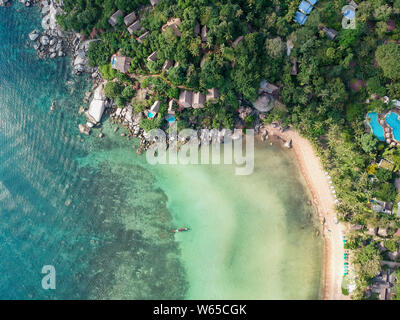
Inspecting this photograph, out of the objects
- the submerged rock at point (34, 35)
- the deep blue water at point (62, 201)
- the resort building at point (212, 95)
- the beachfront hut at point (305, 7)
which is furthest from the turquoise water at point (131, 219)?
the beachfront hut at point (305, 7)

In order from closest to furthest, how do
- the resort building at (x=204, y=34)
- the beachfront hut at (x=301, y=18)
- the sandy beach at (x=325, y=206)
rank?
1. the resort building at (x=204, y=34)
2. the beachfront hut at (x=301, y=18)
3. the sandy beach at (x=325, y=206)

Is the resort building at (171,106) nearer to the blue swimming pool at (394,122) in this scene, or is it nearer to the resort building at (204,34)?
the resort building at (204,34)

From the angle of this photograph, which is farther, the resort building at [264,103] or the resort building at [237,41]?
the resort building at [264,103]

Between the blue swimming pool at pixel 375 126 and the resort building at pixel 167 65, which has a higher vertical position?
the resort building at pixel 167 65

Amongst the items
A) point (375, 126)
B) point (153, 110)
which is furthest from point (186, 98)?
point (375, 126)

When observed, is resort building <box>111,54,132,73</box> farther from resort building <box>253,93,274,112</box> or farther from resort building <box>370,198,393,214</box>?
resort building <box>370,198,393,214</box>

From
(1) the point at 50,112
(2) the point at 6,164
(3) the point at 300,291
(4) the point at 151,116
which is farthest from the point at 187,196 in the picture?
(2) the point at 6,164

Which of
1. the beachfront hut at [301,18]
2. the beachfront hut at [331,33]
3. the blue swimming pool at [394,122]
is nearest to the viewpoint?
the beachfront hut at [331,33]
